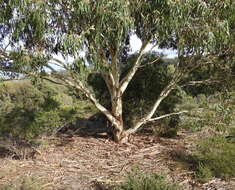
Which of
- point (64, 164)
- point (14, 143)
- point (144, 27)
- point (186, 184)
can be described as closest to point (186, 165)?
point (186, 184)

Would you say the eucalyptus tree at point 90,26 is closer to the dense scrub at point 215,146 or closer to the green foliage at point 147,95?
the dense scrub at point 215,146

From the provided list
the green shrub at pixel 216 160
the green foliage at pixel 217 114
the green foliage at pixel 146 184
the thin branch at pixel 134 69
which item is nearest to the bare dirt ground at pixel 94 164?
the green shrub at pixel 216 160

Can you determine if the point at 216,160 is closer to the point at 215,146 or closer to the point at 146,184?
the point at 215,146

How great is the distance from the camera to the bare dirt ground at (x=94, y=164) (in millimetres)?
4180

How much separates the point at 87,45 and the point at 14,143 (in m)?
2.73

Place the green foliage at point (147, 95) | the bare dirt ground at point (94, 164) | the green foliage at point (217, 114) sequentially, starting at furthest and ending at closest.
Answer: the green foliage at point (147, 95) < the green foliage at point (217, 114) < the bare dirt ground at point (94, 164)

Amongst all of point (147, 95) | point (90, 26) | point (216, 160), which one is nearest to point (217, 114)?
point (216, 160)

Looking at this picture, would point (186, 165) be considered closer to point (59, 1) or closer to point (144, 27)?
point (144, 27)

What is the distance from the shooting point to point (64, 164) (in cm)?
510

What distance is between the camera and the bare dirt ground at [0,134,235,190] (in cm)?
418

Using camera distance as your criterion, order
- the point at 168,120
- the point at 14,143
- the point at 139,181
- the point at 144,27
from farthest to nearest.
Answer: the point at 168,120
the point at 14,143
the point at 144,27
the point at 139,181

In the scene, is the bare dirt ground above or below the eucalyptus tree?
below

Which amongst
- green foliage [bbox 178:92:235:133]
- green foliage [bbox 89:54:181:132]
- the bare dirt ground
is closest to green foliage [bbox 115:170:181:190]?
the bare dirt ground

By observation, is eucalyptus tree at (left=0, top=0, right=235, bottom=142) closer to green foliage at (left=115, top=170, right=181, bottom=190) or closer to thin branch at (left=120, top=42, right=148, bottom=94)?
thin branch at (left=120, top=42, right=148, bottom=94)
